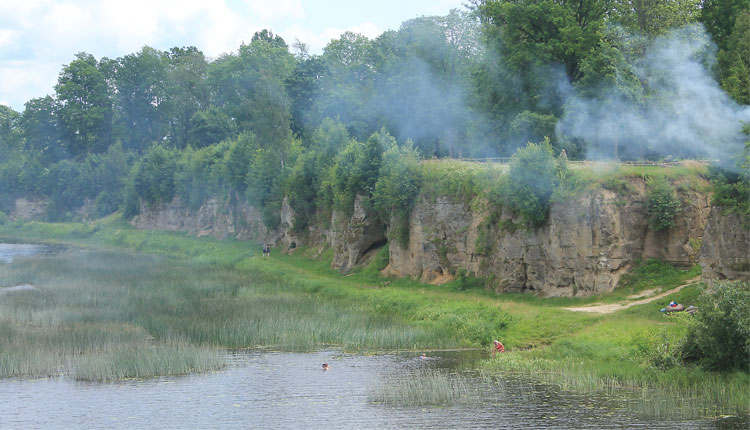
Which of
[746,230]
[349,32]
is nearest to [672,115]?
[746,230]

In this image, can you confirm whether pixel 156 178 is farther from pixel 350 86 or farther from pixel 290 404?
pixel 290 404

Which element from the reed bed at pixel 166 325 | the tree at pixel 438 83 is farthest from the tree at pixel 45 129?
the reed bed at pixel 166 325

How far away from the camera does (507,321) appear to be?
35188mm

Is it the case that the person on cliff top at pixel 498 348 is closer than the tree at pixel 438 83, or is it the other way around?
the person on cliff top at pixel 498 348

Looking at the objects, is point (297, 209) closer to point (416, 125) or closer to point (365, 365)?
point (416, 125)

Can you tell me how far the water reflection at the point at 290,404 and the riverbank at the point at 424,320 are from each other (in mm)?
1893

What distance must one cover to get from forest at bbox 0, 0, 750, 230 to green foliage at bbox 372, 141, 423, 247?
136 millimetres

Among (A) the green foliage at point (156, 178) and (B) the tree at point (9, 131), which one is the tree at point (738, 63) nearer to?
(A) the green foliage at point (156, 178)

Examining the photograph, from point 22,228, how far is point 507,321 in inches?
4035

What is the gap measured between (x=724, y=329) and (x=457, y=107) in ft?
132

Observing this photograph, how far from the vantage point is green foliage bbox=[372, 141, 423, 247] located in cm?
5131

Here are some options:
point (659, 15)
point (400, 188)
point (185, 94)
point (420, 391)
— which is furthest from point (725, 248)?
point (185, 94)

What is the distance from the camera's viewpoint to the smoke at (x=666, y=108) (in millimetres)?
39875

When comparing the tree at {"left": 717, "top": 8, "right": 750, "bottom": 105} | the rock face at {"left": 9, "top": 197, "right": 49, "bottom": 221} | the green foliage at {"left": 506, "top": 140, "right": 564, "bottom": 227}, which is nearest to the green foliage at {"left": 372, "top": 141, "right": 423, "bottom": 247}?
the green foliage at {"left": 506, "top": 140, "right": 564, "bottom": 227}
